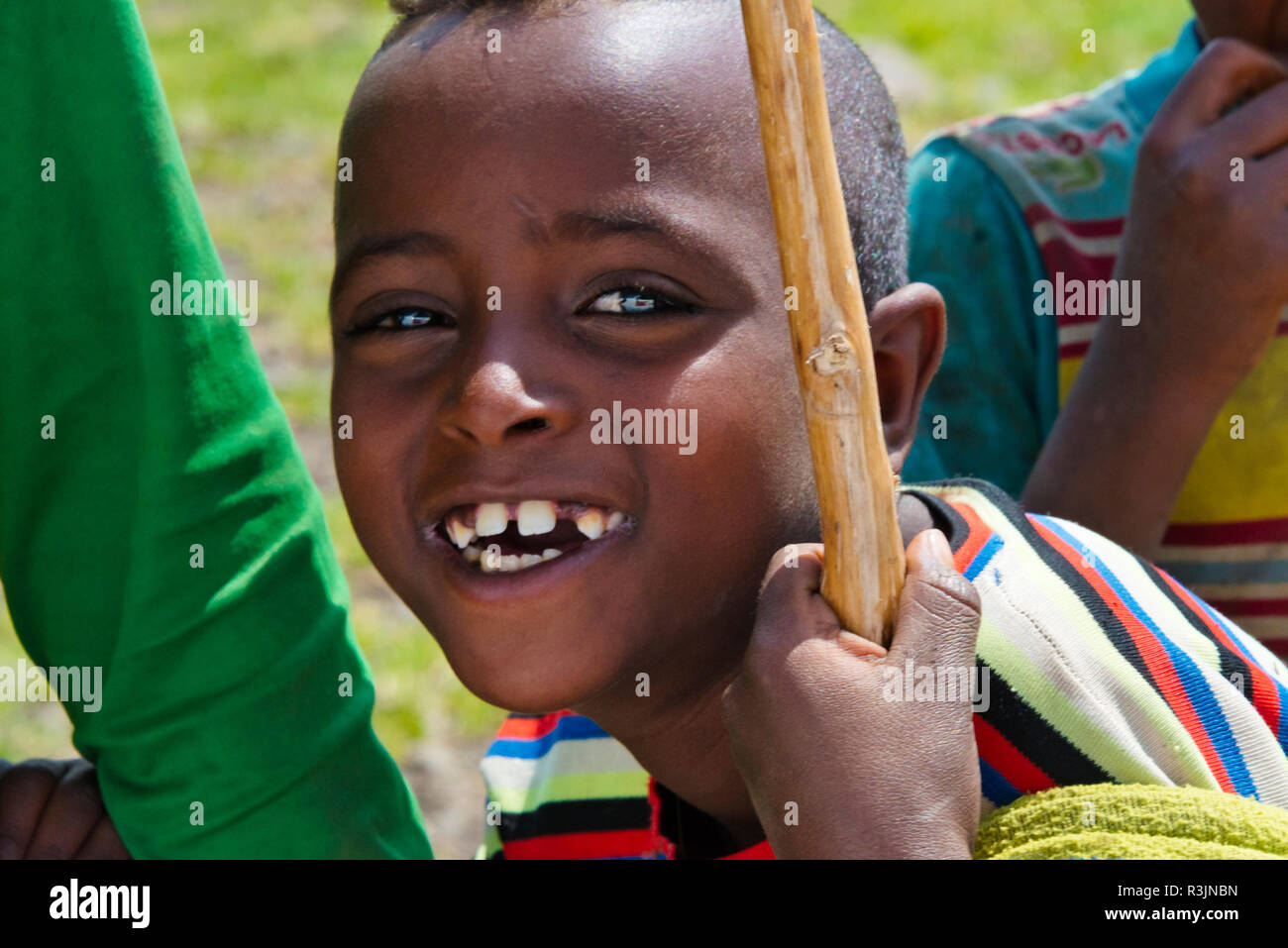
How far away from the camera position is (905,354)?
70.6 inches

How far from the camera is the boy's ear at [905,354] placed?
1762mm

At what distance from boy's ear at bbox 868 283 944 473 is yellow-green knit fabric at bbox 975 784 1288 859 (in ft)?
1.59

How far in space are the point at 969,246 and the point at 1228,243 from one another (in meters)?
0.41

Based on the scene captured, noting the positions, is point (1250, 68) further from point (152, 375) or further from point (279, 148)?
point (279, 148)

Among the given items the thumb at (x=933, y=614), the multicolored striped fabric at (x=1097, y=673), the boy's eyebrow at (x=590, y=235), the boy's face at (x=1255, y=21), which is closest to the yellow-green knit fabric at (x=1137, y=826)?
the multicolored striped fabric at (x=1097, y=673)

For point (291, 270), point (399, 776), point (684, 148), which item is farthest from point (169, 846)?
point (291, 270)

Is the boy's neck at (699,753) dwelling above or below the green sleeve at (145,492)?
below

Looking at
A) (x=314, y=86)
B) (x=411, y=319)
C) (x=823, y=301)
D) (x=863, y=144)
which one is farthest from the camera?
(x=314, y=86)

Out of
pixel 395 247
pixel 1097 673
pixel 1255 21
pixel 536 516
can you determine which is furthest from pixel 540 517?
pixel 1255 21

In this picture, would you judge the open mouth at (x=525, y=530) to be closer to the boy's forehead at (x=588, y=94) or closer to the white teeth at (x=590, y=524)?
the white teeth at (x=590, y=524)

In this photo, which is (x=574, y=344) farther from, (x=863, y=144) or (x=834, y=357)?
(x=863, y=144)

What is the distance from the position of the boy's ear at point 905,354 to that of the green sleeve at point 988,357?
1.30ft

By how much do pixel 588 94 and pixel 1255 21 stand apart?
38.3 inches

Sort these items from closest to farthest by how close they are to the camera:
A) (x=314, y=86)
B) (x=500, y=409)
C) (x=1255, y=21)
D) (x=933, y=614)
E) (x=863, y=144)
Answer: (x=933, y=614), (x=500, y=409), (x=863, y=144), (x=1255, y=21), (x=314, y=86)
